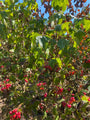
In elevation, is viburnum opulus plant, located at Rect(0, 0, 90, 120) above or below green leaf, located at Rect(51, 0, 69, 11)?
below

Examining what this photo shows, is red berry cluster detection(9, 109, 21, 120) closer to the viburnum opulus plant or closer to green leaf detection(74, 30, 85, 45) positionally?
the viburnum opulus plant

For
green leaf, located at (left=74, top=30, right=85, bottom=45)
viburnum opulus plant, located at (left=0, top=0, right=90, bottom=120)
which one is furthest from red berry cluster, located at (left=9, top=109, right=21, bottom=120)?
green leaf, located at (left=74, top=30, right=85, bottom=45)

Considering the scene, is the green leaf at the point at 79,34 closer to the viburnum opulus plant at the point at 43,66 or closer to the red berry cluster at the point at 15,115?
the viburnum opulus plant at the point at 43,66

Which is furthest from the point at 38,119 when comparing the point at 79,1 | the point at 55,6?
the point at 79,1

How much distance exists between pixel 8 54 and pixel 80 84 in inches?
56.7

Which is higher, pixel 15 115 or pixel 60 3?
pixel 60 3

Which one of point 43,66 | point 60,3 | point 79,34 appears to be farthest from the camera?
point 43,66

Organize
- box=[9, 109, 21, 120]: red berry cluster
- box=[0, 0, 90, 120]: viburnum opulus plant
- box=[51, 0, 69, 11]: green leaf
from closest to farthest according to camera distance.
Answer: box=[51, 0, 69, 11]: green leaf < box=[0, 0, 90, 120]: viburnum opulus plant < box=[9, 109, 21, 120]: red berry cluster

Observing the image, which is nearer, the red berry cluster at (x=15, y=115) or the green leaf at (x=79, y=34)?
the green leaf at (x=79, y=34)

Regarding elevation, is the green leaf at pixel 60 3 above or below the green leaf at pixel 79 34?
above

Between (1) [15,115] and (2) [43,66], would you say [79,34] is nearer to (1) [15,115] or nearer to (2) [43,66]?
(2) [43,66]


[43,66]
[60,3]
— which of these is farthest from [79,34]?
[43,66]

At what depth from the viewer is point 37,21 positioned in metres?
1.60

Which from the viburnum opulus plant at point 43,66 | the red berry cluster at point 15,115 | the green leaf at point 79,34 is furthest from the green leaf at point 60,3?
the red berry cluster at point 15,115
